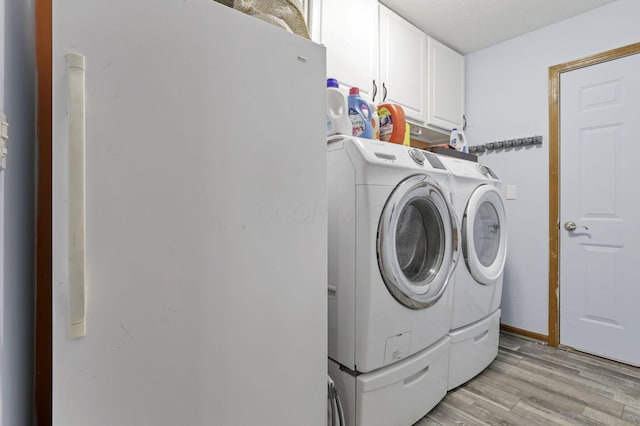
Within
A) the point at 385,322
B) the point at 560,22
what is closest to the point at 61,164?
the point at 385,322

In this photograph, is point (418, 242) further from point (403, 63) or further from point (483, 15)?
point (483, 15)

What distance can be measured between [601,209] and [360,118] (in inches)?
74.2

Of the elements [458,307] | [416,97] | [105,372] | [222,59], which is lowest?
[458,307]

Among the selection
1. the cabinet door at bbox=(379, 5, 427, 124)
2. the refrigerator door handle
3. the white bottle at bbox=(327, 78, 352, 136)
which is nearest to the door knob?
the cabinet door at bbox=(379, 5, 427, 124)

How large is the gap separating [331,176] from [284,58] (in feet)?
1.73

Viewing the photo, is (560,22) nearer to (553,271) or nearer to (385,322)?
(553,271)

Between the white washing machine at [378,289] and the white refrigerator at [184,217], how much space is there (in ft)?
0.84

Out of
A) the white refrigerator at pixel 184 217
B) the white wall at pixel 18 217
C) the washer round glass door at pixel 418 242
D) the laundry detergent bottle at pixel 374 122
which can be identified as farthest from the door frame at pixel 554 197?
the white wall at pixel 18 217

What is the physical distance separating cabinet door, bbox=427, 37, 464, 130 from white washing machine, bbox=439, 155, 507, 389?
0.76 metres

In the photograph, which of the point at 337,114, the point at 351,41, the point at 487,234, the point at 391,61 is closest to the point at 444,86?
the point at 391,61

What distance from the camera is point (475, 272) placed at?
168 centimetres

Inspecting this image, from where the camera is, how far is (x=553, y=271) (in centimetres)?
232

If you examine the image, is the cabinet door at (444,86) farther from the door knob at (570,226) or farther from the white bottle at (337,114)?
the white bottle at (337,114)

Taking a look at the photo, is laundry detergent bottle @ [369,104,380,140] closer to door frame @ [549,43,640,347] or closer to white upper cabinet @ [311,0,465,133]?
white upper cabinet @ [311,0,465,133]
